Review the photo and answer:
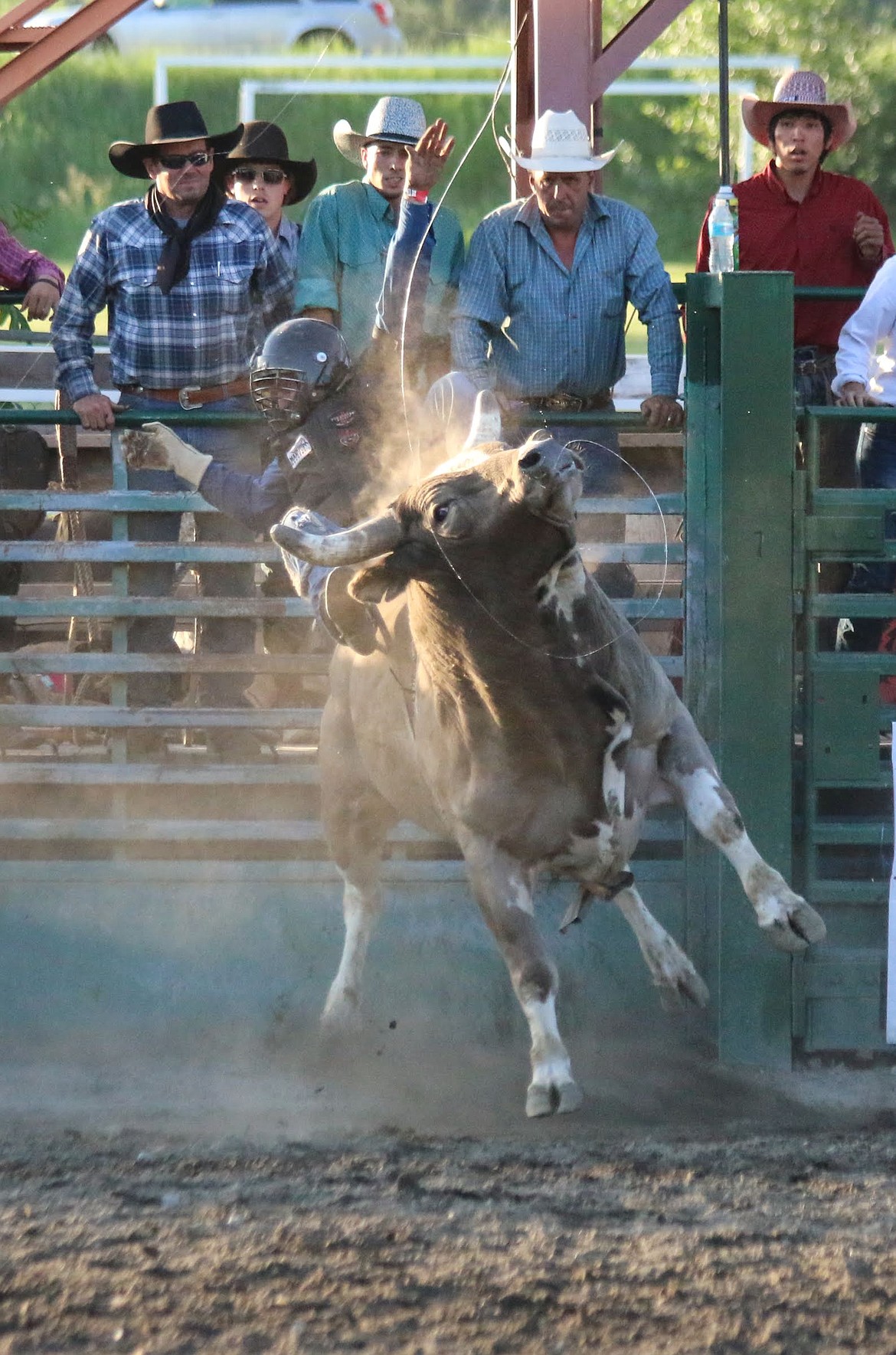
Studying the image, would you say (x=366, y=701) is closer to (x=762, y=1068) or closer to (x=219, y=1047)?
(x=219, y=1047)

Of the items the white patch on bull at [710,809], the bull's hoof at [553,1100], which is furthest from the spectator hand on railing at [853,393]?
the bull's hoof at [553,1100]

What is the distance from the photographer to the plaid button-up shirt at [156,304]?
682 cm

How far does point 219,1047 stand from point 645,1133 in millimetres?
1653

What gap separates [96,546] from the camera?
6242 mm

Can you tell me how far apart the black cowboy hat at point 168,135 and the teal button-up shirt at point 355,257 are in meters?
0.56

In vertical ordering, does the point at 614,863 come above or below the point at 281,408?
below

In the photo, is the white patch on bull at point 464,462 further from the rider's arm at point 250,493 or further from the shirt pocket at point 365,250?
the shirt pocket at point 365,250

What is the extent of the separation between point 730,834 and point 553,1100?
0.87 metres

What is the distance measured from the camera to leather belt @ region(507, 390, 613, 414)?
21.1 feet

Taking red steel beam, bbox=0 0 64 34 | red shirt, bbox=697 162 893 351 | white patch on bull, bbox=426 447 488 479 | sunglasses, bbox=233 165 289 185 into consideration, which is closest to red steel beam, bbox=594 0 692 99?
red shirt, bbox=697 162 893 351

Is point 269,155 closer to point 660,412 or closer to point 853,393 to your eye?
point 660,412

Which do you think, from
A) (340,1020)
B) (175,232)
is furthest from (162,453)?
(340,1020)

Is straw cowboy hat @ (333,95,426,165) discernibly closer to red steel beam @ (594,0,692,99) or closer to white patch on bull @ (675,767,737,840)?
red steel beam @ (594,0,692,99)

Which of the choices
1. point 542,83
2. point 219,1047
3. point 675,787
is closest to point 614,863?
point 675,787
